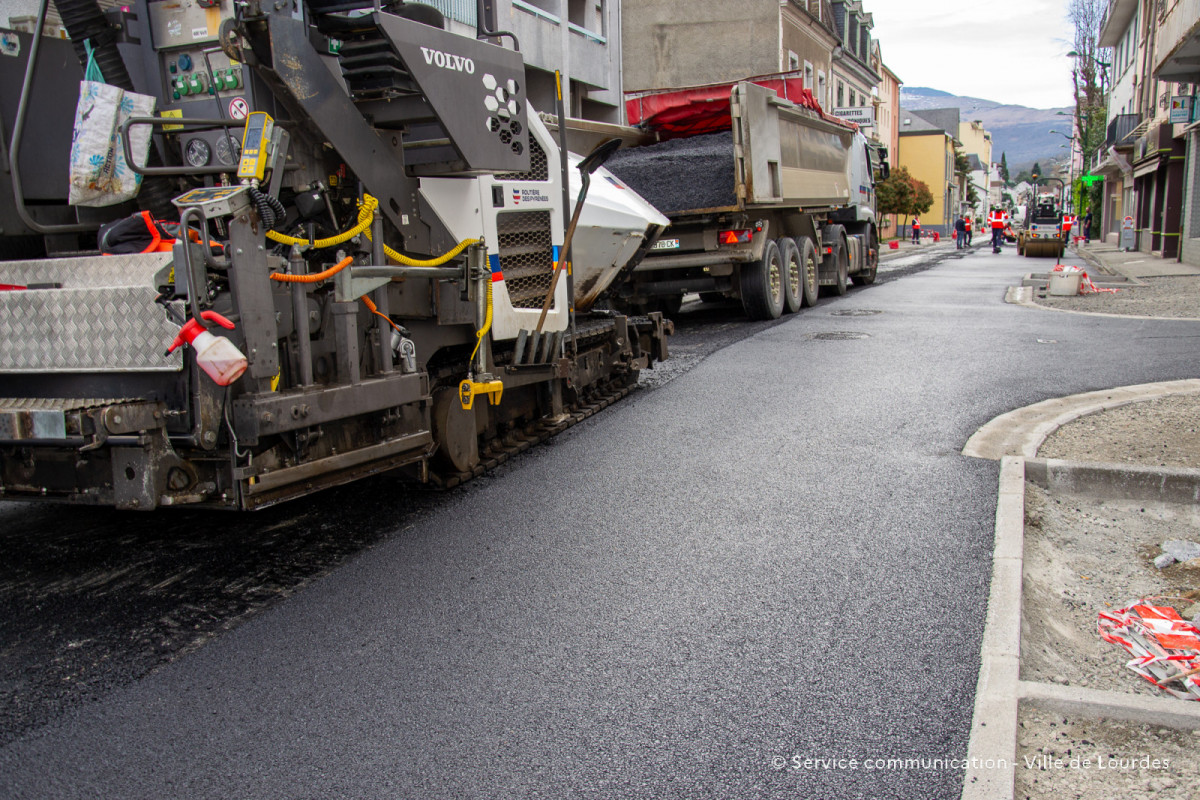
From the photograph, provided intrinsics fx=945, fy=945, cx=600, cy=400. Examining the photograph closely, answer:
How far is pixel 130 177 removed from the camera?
15.2 ft

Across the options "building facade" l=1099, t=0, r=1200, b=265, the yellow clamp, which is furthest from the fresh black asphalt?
"building facade" l=1099, t=0, r=1200, b=265

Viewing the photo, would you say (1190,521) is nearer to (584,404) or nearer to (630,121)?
(584,404)

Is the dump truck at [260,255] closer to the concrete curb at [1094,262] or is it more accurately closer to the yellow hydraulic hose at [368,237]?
the yellow hydraulic hose at [368,237]

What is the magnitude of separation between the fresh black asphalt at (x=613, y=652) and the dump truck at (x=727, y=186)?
675 centimetres

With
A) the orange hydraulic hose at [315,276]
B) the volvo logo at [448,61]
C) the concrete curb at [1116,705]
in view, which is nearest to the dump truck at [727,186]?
the volvo logo at [448,61]

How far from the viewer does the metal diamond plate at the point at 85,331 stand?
156 inches

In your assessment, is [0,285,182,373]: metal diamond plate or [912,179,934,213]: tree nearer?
[0,285,182,373]: metal diamond plate

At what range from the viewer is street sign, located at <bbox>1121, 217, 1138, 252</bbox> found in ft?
120

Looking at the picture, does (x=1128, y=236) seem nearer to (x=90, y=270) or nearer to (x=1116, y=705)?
(x=1116, y=705)

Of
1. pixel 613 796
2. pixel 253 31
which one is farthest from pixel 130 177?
pixel 613 796

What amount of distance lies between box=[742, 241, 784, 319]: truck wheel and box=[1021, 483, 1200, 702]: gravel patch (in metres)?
8.16

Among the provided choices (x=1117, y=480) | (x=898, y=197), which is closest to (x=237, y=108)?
(x=1117, y=480)

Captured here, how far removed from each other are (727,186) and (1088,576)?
9055 millimetres

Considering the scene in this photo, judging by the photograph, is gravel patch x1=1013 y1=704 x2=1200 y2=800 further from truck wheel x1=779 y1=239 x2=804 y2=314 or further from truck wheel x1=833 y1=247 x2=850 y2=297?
truck wheel x1=833 y1=247 x2=850 y2=297
